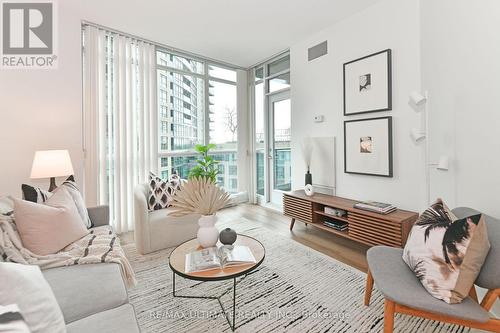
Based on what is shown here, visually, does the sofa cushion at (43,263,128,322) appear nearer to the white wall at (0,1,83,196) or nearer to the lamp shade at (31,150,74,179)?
the lamp shade at (31,150,74,179)

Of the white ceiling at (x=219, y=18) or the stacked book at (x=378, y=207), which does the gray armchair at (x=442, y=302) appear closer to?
the stacked book at (x=378, y=207)

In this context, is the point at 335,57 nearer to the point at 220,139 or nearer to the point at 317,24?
the point at 317,24

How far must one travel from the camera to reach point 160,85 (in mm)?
4164

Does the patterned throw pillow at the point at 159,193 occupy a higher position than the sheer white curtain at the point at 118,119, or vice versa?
the sheer white curtain at the point at 118,119

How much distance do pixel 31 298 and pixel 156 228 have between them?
1.98m

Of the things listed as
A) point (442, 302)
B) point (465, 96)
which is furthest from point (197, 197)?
point (465, 96)

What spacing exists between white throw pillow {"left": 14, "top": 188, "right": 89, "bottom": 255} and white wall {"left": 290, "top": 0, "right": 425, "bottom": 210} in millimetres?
3168

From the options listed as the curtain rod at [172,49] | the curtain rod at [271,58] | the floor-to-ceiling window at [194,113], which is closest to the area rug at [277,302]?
the floor-to-ceiling window at [194,113]

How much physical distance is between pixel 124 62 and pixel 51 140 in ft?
4.85

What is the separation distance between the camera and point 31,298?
Answer: 3.02ft

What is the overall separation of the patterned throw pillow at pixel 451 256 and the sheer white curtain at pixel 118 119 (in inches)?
144

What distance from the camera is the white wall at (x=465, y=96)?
5.79 feet

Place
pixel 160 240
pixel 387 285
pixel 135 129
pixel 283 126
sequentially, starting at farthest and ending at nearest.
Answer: pixel 283 126 → pixel 135 129 → pixel 160 240 → pixel 387 285

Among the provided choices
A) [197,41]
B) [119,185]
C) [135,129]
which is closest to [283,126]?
[197,41]
